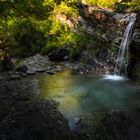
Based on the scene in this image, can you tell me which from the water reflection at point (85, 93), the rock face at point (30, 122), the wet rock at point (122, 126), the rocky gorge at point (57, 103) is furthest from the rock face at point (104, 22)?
the wet rock at point (122, 126)

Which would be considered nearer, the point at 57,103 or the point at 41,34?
the point at 57,103

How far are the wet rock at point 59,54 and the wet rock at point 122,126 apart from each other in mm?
15893

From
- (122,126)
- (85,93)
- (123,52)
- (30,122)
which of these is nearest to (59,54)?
(123,52)

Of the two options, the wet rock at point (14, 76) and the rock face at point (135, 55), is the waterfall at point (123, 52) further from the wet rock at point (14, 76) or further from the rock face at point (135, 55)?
the wet rock at point (14, 76)

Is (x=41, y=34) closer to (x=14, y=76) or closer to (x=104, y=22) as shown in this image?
(x=104, y=22)

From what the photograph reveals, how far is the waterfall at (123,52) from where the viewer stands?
2117 centimetres

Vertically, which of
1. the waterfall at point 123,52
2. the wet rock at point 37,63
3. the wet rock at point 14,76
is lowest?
the wet rock at point 37,63

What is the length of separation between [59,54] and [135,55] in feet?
26.1

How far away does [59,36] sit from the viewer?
2886cm

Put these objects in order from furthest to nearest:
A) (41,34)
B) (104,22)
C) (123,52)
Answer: (41,34) < (104,22) < (123,52)

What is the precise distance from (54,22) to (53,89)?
15.6 metres

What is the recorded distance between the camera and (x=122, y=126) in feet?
29.8

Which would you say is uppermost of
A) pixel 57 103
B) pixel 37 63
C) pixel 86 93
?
pixel 57 103

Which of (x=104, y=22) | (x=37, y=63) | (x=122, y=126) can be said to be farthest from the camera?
(x=104, y=22)
